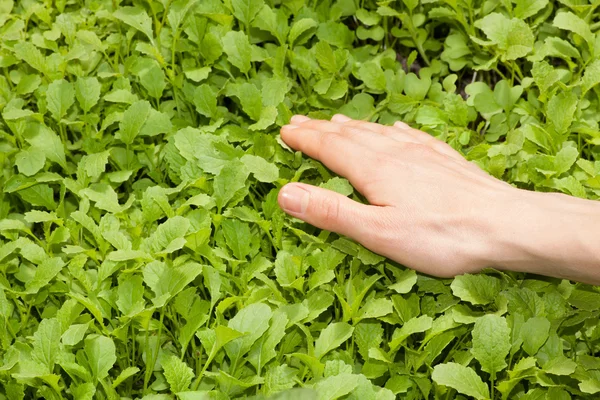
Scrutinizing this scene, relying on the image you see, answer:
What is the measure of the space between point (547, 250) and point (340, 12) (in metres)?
0.91

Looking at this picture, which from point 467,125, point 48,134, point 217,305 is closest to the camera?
point 217,305

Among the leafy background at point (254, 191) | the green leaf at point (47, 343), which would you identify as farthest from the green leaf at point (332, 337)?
Result: the green leaf at point (47, 343)

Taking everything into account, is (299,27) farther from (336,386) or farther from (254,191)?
(336,386)

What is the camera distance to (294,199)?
1.38 m

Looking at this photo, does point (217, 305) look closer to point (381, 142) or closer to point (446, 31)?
point (381, 142)

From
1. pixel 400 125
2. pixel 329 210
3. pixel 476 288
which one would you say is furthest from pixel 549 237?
pixel 400 125

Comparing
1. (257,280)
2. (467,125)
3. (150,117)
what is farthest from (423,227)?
(150,117)

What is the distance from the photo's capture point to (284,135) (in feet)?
5.09

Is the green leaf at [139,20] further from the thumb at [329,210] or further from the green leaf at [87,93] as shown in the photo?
the thumb at [329,210]

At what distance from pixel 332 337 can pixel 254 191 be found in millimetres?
423

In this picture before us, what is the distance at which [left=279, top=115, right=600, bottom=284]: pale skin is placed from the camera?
4.01ft

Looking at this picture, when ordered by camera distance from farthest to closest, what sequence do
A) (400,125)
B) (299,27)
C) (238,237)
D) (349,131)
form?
(299,27) < (400,125) < (349,131) < (238,237)

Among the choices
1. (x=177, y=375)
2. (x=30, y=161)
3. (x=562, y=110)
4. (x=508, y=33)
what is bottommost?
(x=177, y=375)

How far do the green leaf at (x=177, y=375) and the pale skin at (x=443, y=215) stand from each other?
37 cm
